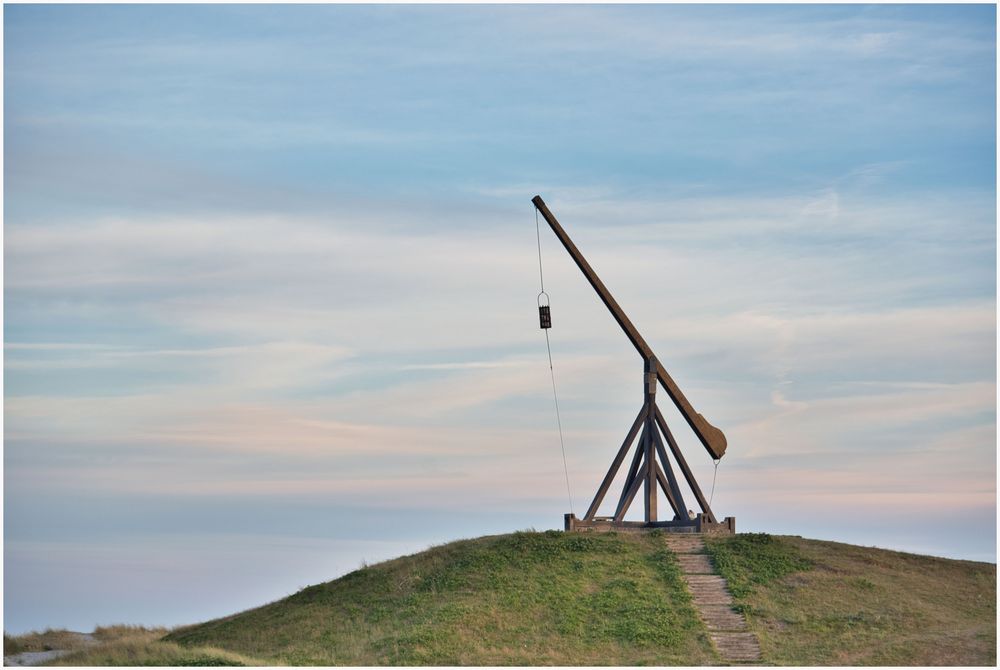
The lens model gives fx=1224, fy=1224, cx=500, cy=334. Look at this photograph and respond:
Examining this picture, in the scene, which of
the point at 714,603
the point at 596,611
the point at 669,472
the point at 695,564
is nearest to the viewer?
the point at 596,611

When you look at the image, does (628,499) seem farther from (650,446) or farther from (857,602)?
(857,602)

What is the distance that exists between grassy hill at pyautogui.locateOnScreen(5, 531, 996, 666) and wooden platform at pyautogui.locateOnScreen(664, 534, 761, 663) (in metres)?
0.34

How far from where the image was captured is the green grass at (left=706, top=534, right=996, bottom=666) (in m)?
32.7

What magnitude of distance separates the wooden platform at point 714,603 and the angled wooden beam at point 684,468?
43.3 inches

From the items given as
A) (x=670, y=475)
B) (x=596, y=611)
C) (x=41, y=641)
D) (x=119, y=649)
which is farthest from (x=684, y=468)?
(x=41, y=641)

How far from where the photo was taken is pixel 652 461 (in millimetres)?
43125

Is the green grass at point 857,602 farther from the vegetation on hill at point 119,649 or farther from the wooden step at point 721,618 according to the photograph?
the vegetation on hill at point 119,649

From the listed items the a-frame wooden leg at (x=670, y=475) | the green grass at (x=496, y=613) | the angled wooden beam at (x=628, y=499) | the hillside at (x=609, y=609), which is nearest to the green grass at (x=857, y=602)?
the hillside at (x=609, y=609)

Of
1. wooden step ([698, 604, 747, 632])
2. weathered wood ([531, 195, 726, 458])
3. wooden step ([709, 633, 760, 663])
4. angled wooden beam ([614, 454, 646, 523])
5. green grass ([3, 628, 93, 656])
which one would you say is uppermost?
weathered wood ([531, 195, 726, 458])

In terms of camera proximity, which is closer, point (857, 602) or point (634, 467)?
point (857, 602)

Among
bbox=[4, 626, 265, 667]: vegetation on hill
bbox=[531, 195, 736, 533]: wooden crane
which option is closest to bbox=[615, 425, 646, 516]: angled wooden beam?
bbox=[531, 195, 736, 533]: wooden crane

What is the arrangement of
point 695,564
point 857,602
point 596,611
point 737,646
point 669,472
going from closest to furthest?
point 737,646 → point 596,611 → point 857,602 → point 695,564 → point 669,472

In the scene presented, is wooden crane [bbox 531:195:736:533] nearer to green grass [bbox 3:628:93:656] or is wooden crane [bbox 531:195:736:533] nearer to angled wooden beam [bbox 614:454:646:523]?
angled wooden beam [bbox 614:454:646:523]

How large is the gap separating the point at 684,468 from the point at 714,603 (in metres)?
7.25
